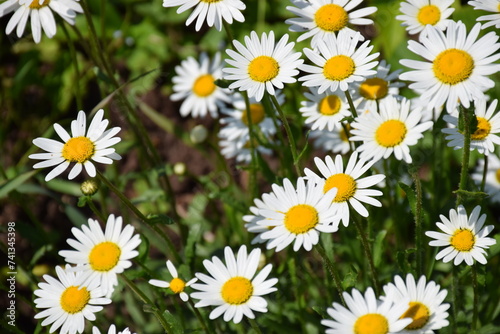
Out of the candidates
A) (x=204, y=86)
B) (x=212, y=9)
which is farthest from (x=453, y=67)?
(x=204, y=86)

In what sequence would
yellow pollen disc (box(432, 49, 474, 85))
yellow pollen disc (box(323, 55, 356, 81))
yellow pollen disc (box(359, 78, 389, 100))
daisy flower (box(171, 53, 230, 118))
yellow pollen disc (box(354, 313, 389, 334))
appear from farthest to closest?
daisy flower (box(171, 53, 230, 118)) < yellow pollen disc (box(359, 78, 389, 100)) < yellow pollen disc (box(323, 55, 356, 81)) < yellow pollen disc (box(432, 49, 474, 85)) < yellow pollen disc (box(354, 313, 389, 334))

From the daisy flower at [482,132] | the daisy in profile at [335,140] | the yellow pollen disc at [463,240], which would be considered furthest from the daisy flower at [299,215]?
the daisy in profile at [335,140]

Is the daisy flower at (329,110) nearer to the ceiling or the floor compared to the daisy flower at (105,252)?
nearer to the ceiling

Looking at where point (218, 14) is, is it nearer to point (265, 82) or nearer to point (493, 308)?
point (265, 82)

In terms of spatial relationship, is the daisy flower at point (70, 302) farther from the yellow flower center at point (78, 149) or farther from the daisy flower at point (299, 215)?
the daisy flower at point (299, 215)

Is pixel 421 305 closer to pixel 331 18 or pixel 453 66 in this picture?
pixel 453 66

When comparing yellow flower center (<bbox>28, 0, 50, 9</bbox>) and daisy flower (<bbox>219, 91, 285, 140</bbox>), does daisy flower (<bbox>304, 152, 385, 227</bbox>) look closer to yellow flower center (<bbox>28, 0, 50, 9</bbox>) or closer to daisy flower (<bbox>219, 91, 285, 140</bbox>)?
daisy flower (<bbox>219, 91, 285, 140</bbox>)

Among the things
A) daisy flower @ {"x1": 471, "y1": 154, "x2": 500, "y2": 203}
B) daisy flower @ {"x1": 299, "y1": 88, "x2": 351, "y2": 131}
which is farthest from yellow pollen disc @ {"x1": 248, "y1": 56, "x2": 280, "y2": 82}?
daisy flower @ {"x1": 471, "y1": 154, "x2": 500, "y2": 203}
